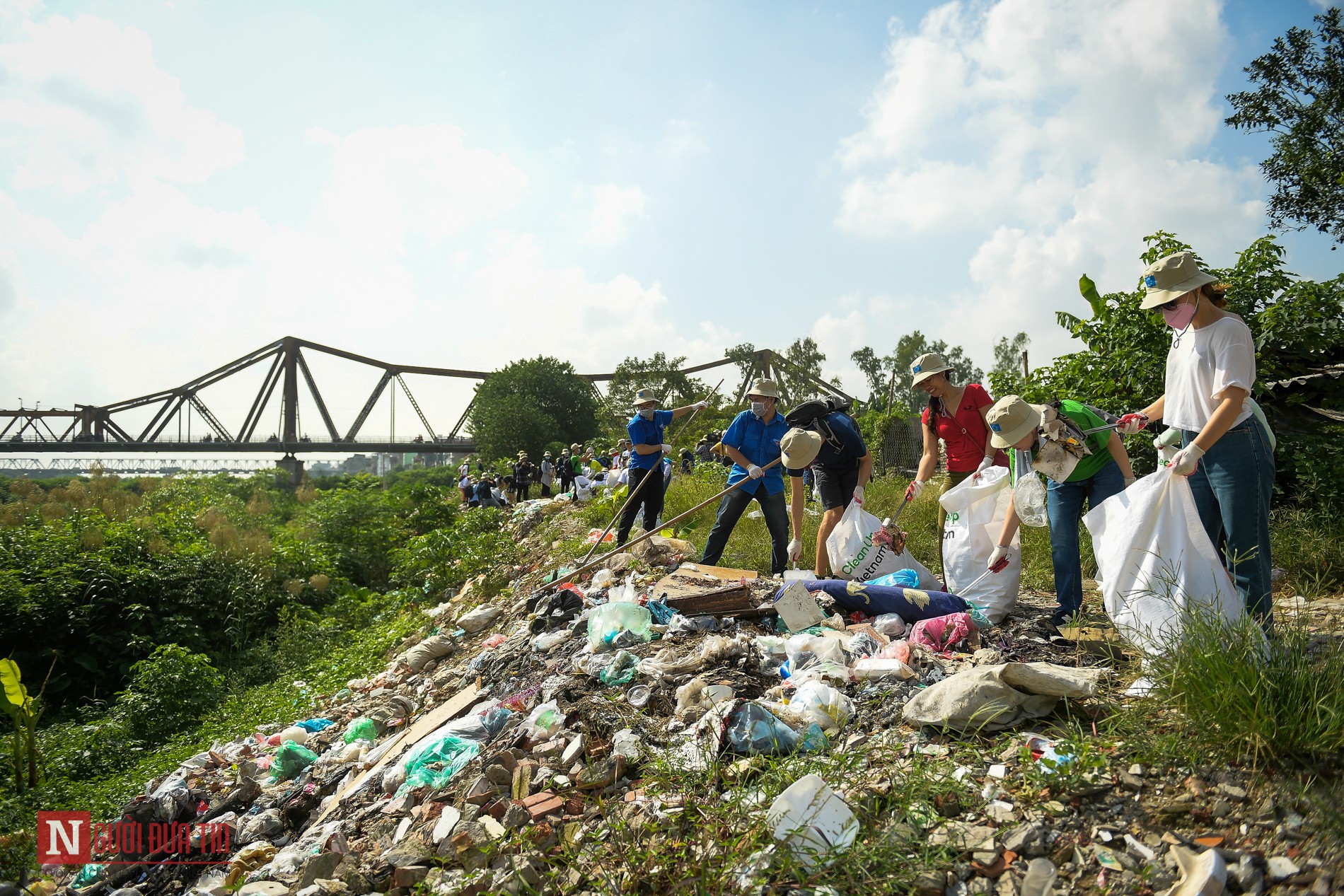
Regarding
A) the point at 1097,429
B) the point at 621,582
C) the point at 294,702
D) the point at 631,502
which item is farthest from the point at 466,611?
the point at 1097,429

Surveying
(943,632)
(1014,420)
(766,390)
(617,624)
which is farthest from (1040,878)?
(766,390)

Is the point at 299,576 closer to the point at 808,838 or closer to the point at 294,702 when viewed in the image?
the point at 294,702

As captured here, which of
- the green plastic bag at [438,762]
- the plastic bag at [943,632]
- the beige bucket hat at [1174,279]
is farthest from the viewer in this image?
the plastic bag at [943,632]

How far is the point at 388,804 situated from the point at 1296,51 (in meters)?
15.1

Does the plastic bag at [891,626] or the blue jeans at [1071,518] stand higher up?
the blue jeans at [1071,518]

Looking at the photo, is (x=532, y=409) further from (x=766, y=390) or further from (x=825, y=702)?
(x=825, y=702)

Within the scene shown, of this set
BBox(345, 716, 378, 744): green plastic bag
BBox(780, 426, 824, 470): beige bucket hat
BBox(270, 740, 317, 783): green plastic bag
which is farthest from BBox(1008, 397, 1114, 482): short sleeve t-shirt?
BBox(270, 740, 317, 783): green plastic bag

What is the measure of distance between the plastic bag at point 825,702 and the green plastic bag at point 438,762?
1239mm

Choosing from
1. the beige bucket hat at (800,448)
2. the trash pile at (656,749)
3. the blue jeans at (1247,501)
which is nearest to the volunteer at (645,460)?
the trash pile at (656,749)

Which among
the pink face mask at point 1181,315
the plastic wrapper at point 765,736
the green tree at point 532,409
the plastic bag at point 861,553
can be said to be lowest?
the plastic wrapper at point 765,736

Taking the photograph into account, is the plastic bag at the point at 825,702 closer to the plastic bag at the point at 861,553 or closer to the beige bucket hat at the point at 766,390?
the plastic bag at the point at 861,553

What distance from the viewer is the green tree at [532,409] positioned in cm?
3127

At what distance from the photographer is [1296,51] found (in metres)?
10.8

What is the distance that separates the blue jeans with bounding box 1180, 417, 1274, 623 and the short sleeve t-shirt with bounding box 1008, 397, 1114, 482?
1.68ft
